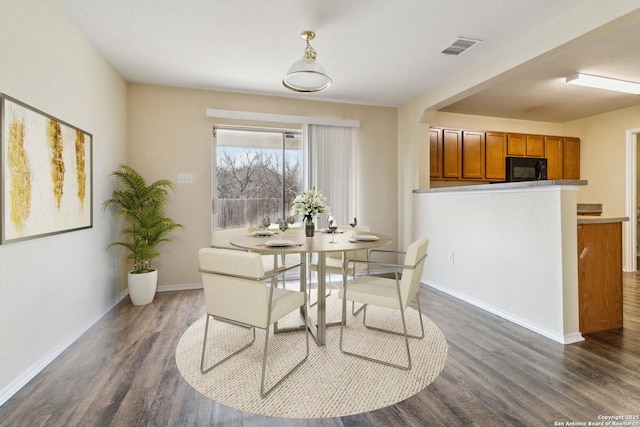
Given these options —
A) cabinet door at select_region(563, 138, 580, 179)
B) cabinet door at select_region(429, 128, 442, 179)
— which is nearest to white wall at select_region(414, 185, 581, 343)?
cabinet door at select_region(429, 128, 442, 179)

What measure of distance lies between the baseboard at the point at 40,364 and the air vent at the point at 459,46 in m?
4.03

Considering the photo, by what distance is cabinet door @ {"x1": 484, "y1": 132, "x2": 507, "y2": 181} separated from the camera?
4.89 m

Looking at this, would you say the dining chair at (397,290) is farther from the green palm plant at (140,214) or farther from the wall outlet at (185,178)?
the wall outlet at (185,178)

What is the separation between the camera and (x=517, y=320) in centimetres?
279

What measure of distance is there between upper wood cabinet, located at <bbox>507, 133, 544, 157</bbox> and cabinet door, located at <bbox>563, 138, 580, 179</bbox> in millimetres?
558

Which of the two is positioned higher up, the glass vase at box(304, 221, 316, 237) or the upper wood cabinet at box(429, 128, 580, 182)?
the upper wood cabinet at box(429, 128, 580, 182)

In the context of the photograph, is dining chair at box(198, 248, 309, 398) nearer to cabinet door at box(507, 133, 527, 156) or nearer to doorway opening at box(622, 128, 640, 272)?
cabinet door at box(507, 133, 527, 156)

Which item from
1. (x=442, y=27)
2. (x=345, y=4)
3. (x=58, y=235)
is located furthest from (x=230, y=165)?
(x=442, y=27)

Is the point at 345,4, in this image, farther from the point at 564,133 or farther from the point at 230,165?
the point at 564,133

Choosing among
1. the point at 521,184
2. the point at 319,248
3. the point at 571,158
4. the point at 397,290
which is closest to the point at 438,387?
the point at 397,290

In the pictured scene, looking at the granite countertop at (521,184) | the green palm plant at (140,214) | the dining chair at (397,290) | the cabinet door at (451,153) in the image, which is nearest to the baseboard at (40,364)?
the green palm plant at (140,214)

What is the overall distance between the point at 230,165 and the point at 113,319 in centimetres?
220

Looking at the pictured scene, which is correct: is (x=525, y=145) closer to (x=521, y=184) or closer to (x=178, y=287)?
(x=521, y=184)

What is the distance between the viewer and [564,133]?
220 inches
